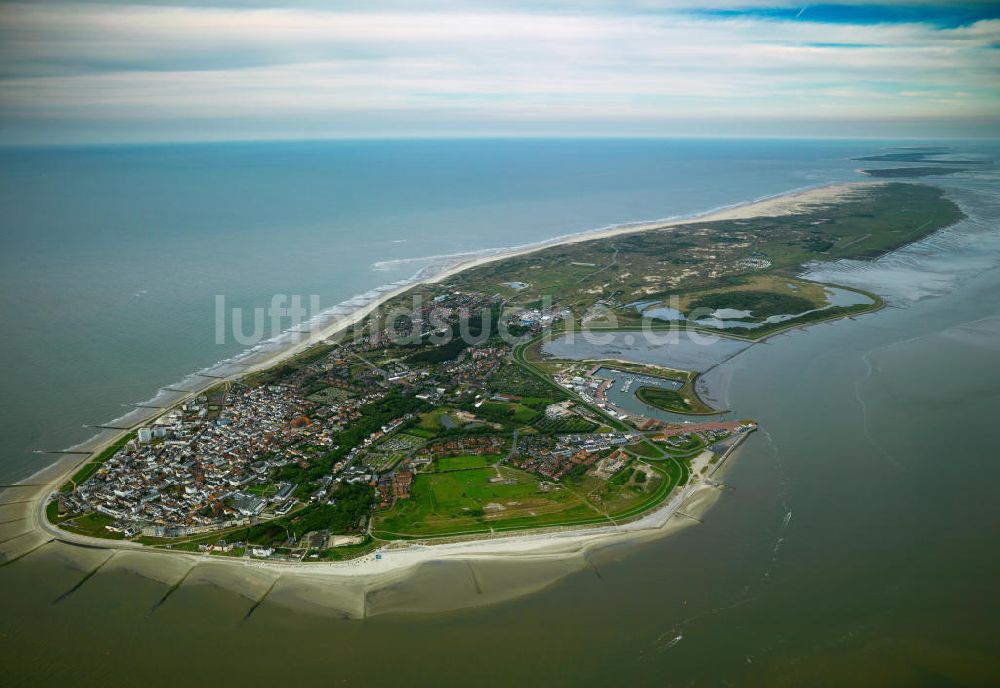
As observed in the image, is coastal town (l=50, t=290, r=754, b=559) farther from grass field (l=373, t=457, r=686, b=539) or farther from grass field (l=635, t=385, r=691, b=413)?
grass field (l=635, t=385, r=691, b=413)

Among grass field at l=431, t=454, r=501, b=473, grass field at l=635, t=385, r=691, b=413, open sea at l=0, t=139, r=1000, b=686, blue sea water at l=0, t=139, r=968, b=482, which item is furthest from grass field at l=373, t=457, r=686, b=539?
blue sea water at l=0, t=139, r=968, b=482

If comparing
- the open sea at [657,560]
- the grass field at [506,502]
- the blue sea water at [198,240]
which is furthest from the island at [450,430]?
the blue sea water at [198,240]

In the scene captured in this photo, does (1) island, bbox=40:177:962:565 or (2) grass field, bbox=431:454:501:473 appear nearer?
(1) island, bbox=40:177:962:565

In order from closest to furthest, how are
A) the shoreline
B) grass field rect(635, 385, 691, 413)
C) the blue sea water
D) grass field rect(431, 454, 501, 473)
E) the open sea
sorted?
the open sea
the shoreline
grass field rect(431, 454, 501, 473)
grass field rect(635, 385, 691, 413)
the blue sea water

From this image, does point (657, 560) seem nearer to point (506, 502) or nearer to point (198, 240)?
point (506, 502)

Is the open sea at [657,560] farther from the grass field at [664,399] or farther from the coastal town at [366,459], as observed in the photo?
the grass field at [664,399]

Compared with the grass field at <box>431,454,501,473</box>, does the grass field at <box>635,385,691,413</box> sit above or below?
A: above

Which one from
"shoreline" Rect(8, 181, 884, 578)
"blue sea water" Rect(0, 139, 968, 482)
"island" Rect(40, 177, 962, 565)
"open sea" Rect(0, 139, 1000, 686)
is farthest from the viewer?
"blue sea water" Rect(0, 139, 968, 482)
